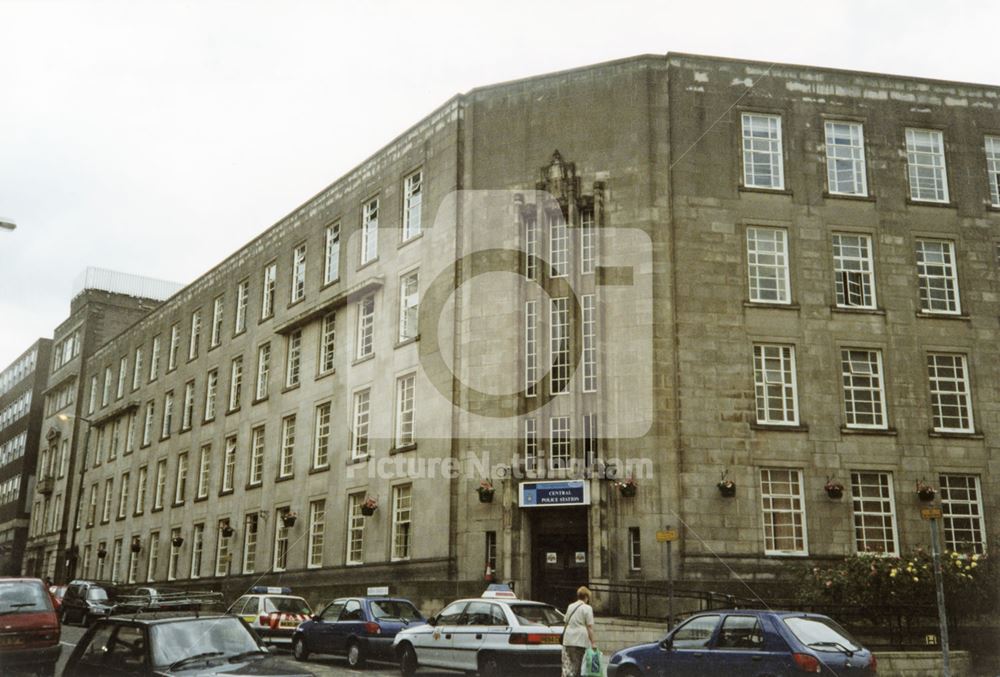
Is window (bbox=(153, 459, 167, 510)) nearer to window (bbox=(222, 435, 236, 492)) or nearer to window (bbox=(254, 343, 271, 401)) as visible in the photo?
window (bbox=(222, 435, 236, 492))

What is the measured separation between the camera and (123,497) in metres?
53.4

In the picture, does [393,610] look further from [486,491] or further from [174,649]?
[174,649]

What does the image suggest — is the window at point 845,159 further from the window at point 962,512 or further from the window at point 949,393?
the window at point 962,512

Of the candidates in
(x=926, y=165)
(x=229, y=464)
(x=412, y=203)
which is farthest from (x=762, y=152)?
(x=229, y=464)

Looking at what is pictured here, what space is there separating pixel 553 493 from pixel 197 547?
23.4 metres

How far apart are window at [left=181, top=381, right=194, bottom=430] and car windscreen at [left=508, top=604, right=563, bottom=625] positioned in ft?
110

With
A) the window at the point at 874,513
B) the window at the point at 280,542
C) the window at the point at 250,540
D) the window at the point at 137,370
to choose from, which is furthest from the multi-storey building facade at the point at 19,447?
the window at the point at 874,513

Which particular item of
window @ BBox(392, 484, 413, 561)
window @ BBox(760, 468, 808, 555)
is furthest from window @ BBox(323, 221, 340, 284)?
window @ BBox(760, 468, 808, 555)

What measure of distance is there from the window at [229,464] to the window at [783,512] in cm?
2445

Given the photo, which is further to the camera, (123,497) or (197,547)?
(123,497)

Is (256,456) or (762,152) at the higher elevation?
(762,152)

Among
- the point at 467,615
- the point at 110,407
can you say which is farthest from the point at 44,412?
the point at 467,615

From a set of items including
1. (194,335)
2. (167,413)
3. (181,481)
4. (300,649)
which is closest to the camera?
(300,649)

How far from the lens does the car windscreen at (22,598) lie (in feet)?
56.3
